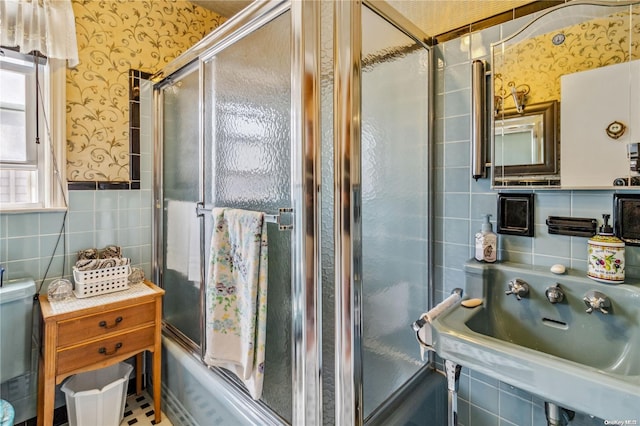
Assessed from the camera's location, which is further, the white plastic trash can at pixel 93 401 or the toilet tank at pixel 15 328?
the white plastic trash can at pixel 93 401

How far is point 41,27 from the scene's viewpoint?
4.53 ft

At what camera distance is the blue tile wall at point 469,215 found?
100cm

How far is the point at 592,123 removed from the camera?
0.93m

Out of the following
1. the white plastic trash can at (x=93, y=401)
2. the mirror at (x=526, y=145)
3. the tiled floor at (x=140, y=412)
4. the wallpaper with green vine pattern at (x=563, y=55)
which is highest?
the wallpaper with green vine pattern at (x=563, y=55)

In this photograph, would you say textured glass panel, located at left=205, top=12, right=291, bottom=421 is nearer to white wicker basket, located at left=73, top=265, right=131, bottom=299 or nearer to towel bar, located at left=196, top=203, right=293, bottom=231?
towel bar, located at left=196, top=203, right=293, bottom=231

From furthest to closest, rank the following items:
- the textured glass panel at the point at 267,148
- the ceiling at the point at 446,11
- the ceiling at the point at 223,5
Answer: the ceiling at the point at 223,5 < the ceiling at the point at 446,11 < the textured glass panel at the point at 267,148

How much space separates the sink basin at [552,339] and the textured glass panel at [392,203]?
0.20 meters

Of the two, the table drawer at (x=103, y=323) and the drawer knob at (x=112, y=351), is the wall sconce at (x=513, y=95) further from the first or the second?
the drawer knob at (x=112, y=351)

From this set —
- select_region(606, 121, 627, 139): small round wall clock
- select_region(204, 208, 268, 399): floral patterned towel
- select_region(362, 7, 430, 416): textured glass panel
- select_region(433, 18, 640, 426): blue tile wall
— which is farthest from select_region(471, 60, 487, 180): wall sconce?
select_region(204, 208, 268, 399): floral patterned towel

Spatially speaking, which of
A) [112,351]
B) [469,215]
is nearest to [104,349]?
[112,351]

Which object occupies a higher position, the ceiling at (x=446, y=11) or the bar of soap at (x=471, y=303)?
the ceiling at (x=446, y=11)

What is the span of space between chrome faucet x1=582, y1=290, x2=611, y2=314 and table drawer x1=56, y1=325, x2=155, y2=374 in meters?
1.76

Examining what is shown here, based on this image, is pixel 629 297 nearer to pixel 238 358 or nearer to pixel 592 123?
pixel 592 123

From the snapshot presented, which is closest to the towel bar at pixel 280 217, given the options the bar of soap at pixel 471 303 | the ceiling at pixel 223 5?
the bar of soap at pixel 471 303
